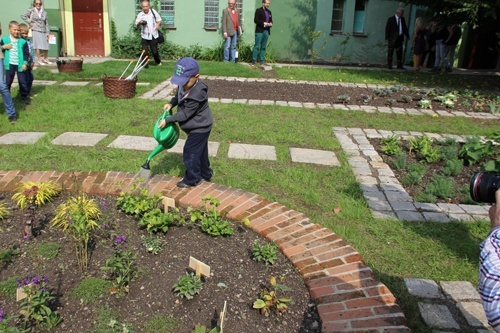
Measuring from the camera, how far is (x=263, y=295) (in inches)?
106

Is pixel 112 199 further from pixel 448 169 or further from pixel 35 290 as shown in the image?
pixel 448 169

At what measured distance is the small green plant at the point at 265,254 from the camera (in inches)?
124

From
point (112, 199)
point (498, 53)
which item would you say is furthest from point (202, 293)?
point (498, 53)

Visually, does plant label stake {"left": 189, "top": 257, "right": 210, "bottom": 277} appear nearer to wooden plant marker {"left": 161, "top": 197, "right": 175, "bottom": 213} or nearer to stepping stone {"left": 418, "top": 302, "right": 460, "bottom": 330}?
wooden plant marker {"left": 161, "top": 197, "right": 175, "bottom": 213}

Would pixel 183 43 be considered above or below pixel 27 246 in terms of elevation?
above

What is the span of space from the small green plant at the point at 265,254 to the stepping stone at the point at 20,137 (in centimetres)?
417

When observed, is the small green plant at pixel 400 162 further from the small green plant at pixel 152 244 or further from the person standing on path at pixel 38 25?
the person standing on path at pixel 38 25

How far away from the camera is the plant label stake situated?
283 cm

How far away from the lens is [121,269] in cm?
280

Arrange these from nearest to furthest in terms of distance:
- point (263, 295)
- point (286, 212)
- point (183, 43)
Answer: point (263, 295) < point (286, 212) < point (183, 43)

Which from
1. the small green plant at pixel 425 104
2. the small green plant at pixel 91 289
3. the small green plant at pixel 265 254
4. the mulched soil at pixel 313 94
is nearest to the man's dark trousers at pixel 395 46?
the mulched soil at pixel 313 94

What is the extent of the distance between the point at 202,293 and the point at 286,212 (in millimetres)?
1367

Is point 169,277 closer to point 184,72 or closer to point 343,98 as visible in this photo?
point 184,72

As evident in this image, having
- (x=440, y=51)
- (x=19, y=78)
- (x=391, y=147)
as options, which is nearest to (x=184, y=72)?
(x=391, y=147)
